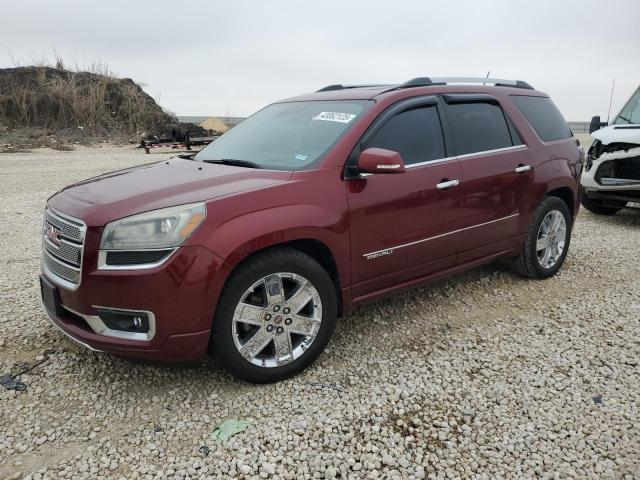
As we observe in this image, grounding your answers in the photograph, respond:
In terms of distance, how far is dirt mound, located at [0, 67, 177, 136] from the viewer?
867 inches

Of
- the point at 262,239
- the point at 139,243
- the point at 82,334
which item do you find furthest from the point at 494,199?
the point at 82,334

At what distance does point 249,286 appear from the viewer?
9.54 ft

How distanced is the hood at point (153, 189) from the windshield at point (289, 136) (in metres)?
0.26

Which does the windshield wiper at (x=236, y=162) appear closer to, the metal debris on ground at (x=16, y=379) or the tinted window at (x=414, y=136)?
the tinted window at (x=414, y=136)

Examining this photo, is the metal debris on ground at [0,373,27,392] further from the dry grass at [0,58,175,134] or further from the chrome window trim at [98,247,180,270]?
the dry grass at [0,58,175,134]

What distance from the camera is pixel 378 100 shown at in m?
3.65

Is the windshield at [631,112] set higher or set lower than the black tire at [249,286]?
higher

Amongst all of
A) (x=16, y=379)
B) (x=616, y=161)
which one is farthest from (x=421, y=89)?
(x=616, y=161)

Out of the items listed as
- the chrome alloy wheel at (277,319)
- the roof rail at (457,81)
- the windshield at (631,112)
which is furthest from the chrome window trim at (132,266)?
the windshield at (631,112)

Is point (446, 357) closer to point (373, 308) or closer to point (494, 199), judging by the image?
point (373, 308)

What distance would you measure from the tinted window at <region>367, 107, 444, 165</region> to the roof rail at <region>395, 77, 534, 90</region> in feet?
0.77

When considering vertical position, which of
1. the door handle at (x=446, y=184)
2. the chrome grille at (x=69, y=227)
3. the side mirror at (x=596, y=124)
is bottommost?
the chrome grille at (x=69, y=227)

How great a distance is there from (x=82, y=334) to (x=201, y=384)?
2.48 feet

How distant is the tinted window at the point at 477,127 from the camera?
4059mm
